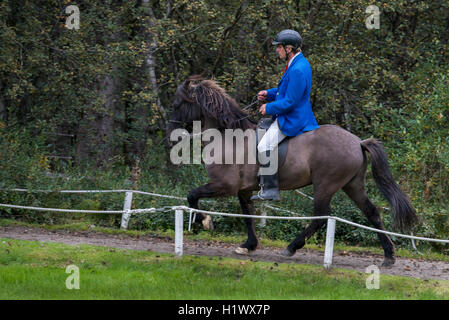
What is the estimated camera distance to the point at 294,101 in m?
7.97

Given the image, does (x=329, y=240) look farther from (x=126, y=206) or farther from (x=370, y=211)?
(x=126, y=206)

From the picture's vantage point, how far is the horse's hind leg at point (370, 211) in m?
8.30

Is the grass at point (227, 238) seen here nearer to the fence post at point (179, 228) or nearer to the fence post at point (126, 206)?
the fence post at point (126, 206)

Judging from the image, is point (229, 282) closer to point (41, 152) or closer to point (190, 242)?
point (190, 242)

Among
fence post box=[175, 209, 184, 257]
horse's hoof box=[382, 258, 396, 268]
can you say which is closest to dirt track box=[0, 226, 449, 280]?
horse's hoof box=[382, 258, 396, 268]

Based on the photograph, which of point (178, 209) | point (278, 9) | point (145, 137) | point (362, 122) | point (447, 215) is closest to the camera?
point (178, 209)

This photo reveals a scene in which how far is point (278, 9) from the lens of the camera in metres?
12.4

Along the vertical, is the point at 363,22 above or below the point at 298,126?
above

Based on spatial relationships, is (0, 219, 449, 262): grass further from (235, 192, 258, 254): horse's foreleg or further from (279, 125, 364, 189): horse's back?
(279, 125, 364, 189): horse's back

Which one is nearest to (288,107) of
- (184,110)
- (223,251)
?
(184,110)

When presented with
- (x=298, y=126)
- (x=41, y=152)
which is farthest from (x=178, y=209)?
(x=41, y=152)

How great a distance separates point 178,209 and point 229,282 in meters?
1.33

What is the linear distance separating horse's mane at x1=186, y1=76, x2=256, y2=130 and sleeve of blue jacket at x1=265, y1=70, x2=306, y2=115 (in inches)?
25.0
